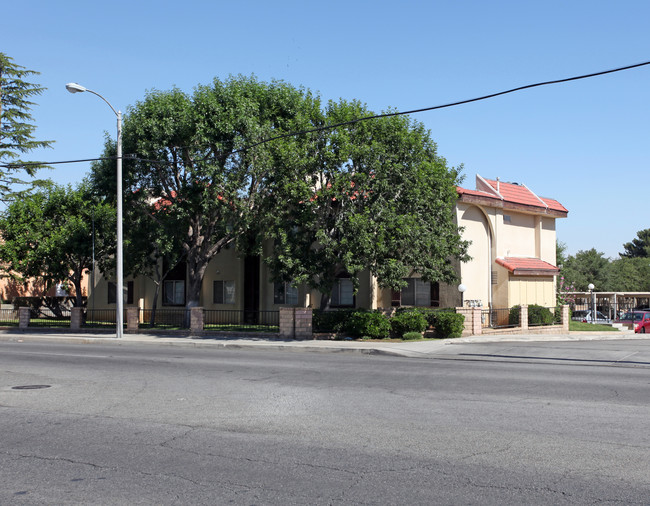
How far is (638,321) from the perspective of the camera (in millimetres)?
37312

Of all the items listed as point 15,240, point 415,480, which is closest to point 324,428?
point 415,480

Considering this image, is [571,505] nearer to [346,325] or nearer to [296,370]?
[296,370]

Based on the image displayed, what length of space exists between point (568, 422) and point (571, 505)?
3.45 metres

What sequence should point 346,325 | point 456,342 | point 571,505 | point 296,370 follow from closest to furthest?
1. point 571,505
2. point 296,370
3. point 456,342
4. point 346,325

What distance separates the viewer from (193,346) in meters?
22.9

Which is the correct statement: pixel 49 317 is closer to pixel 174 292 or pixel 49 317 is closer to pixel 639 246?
pixel 174 292

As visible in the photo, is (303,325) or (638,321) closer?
(303,325)

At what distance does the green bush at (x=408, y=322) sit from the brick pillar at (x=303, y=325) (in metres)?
3.27

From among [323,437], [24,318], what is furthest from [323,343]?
[24,318]

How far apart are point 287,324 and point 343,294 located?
6267 millimetres

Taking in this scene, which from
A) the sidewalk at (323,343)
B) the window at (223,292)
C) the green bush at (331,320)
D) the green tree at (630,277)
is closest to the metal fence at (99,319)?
the sidewalk at (323,343)

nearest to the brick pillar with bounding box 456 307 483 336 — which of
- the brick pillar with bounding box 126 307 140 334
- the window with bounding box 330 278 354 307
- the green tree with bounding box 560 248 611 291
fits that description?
the window with bounding box 330 278 354 307

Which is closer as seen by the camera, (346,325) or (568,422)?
(568,422)

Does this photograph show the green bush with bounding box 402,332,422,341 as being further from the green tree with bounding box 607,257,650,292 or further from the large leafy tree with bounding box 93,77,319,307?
the green tree with bounding box 607,257,650,292
